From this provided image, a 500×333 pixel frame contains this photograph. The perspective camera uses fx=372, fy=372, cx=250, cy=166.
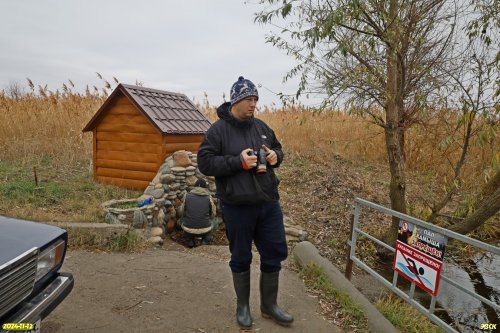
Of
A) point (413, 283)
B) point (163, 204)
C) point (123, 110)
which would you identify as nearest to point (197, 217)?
point (163, 204)

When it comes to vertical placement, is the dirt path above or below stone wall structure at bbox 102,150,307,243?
below

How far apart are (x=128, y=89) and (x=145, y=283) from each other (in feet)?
13.2

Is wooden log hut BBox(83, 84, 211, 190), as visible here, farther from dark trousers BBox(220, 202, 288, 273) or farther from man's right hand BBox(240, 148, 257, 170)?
man's right hand BBox(240, 148, 257, 170)

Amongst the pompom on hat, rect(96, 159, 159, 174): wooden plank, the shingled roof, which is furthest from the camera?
rect(96, 159, 159, 174): wooden plank

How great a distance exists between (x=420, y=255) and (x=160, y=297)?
8.15ft

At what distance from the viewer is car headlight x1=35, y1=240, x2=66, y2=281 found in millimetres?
2342

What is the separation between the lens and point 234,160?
2.79 metres

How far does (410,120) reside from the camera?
8.34 metres

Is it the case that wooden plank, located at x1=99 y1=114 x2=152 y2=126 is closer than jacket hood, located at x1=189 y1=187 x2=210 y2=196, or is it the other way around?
jacket hood, located at x1=189 y1=187 x2=210 y2=196

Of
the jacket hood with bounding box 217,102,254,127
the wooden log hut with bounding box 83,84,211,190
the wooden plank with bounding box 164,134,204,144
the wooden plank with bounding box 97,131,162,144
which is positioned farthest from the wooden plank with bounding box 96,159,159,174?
the jacket hood with bounding box 217,102,254,127

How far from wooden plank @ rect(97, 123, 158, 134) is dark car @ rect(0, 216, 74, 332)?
429cm

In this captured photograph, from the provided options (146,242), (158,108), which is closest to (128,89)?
(158,108)

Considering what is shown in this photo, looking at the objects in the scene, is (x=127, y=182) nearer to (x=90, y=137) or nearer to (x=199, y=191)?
(x=199, y=191)

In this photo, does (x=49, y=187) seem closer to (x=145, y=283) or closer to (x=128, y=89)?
(x=128, y=89)
